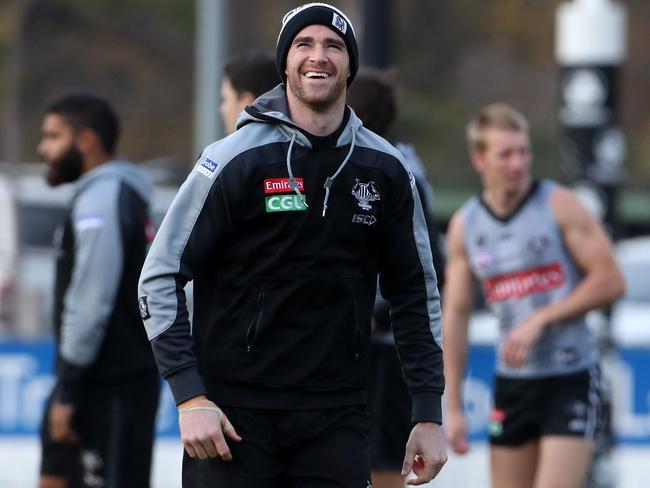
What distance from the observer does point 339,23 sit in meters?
4.28

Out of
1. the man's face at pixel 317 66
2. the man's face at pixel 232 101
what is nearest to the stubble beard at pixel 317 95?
the man's face at pixel 317 66

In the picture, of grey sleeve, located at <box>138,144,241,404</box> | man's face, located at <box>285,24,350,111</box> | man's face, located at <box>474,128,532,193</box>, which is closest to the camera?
grey sleeve, located at <box>138,144,241,404</box>

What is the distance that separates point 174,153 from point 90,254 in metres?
25.0

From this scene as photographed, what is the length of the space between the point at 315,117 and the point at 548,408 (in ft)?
8.31

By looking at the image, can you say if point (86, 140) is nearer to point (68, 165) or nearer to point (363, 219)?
point (68, 165)

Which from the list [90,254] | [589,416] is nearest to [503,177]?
[589,416]

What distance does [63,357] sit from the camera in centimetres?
608

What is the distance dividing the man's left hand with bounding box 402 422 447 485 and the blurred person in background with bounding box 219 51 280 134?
1714 millimetres

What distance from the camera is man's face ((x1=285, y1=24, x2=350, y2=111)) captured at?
4219 millimetres

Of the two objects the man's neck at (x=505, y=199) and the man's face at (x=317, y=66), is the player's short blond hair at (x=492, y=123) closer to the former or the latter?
the man's neck at (x=505, y=199)

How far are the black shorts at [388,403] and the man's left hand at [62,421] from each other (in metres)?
1.26

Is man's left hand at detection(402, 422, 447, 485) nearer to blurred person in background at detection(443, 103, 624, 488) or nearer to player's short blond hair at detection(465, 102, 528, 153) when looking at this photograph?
blurred person in background at detection(443, 103, 624, 488)

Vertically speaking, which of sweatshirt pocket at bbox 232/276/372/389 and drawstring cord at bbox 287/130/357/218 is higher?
drawstring cord at bbox 287/130/357/218

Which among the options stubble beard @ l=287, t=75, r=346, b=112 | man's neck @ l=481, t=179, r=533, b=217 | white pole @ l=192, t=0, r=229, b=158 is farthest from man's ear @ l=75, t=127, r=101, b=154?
white pole @ l=192, t=0, r=229, b=158
